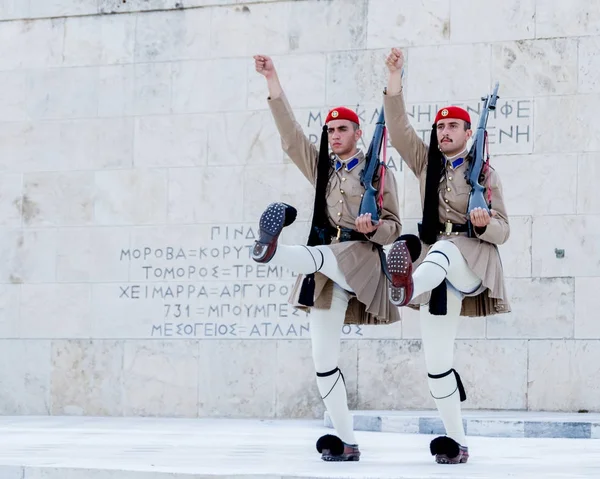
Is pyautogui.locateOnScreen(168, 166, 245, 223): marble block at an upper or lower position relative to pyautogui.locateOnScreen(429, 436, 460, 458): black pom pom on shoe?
upper

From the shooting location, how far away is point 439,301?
7.05 m

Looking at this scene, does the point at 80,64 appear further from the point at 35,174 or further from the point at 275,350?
the point at 275,350

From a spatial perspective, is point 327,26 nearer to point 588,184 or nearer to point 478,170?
point 588,184

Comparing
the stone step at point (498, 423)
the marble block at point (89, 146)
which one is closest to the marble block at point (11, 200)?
the marble block at point (89, 146)

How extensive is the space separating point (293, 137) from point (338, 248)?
0.75 metres

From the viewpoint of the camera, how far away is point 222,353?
38.3 feet

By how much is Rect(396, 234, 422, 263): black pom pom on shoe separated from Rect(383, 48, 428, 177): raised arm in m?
0.60

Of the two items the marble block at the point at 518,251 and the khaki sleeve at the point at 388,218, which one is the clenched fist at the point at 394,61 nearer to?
the khaki sleeve at the point at 388,218

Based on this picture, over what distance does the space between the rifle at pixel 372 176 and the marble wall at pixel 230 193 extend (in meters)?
3.92

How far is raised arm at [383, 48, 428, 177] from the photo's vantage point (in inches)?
285

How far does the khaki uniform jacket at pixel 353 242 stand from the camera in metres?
7.24

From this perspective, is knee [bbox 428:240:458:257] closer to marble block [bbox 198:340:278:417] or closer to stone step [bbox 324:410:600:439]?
stone step [bbox 324:410:600:439]

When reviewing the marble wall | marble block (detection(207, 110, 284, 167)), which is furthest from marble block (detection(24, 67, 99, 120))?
marble block (detection(207, 110, 284, 167))

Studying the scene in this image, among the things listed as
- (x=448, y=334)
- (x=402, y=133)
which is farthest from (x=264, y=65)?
(x=448, y=334)
